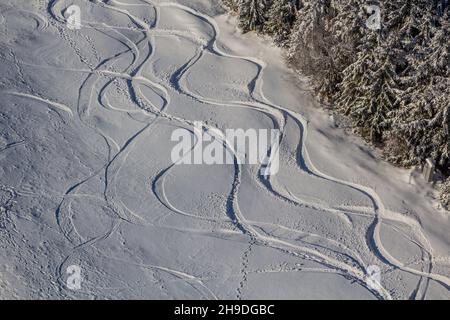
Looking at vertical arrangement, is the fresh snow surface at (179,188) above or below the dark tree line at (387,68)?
below

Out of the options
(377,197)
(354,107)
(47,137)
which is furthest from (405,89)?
(47,137)
